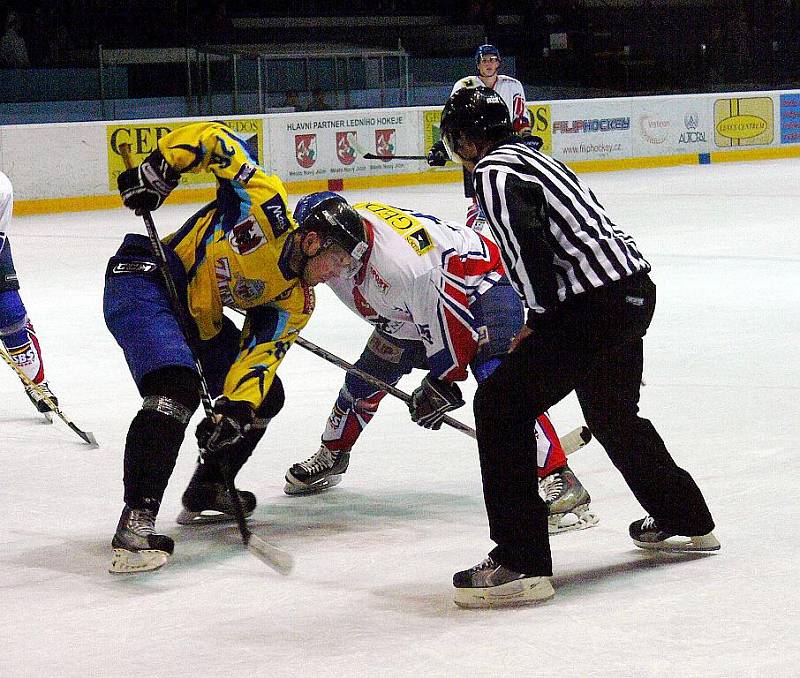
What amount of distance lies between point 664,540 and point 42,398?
2.69m

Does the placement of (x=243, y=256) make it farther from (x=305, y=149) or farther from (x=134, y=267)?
(x=305, y=149)

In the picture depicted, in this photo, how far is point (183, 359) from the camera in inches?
135

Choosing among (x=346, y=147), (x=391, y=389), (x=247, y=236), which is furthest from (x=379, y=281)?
(x=346, y=147)

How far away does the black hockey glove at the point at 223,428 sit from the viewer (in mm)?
3332

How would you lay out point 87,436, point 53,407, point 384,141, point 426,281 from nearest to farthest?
point 426,281
point 87,436
point 53,407
point 384,141

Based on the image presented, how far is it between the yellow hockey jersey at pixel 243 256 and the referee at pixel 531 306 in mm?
633

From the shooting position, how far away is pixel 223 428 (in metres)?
3.33

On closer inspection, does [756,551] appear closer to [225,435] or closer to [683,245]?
[225,435]

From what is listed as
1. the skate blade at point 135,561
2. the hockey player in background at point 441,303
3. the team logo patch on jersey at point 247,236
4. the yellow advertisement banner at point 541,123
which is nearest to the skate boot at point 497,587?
the hockey player in background at point 441,303

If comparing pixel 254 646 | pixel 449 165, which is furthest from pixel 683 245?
pixel 254 646

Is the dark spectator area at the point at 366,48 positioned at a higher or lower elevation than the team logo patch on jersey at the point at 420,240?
higher

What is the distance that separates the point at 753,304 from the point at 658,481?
13.4ft

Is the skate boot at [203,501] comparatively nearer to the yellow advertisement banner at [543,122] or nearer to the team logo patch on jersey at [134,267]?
the team logo patch on jersey at [134,267]

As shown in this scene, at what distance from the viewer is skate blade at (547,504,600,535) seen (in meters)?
3.68
